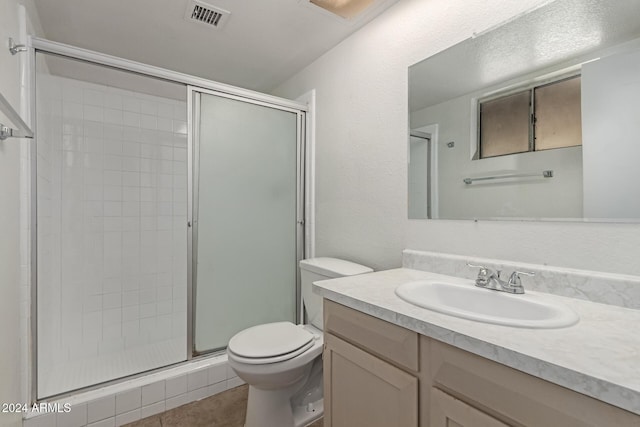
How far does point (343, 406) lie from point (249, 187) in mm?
Answer: 1462

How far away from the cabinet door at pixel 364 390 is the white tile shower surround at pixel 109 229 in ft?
4.56

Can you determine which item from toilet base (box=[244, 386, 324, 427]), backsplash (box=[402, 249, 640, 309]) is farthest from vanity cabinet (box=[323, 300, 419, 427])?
backsplash (box=[402, 249, 640, 309])

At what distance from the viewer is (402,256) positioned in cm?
157

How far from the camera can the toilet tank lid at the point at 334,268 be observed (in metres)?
1.65

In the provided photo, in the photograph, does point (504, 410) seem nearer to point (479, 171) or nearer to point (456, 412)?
point (456, 412)

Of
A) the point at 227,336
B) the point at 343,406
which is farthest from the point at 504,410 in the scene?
the point at 227,336

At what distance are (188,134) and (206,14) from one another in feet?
2.25

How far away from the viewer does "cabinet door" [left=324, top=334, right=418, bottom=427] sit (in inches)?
34.0

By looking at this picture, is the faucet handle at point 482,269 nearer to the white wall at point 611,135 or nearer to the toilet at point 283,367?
the white wall at point 611,135

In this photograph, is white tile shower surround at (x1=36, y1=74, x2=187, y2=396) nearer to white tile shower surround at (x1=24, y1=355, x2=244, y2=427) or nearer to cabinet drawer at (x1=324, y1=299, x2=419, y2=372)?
white tile shower surround at (x1=24, y1=355, x2=244, y2=427)

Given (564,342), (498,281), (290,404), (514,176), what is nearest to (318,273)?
(290,404)

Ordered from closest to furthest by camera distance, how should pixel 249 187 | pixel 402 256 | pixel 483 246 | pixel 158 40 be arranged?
pixel 483 246
pixel 402 256
pixel 158 40
pixel 249 187

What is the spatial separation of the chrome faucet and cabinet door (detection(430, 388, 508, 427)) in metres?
0.50

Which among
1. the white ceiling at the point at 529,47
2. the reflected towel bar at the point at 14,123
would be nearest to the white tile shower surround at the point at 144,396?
the reflected towel bar at the point at 14,123
